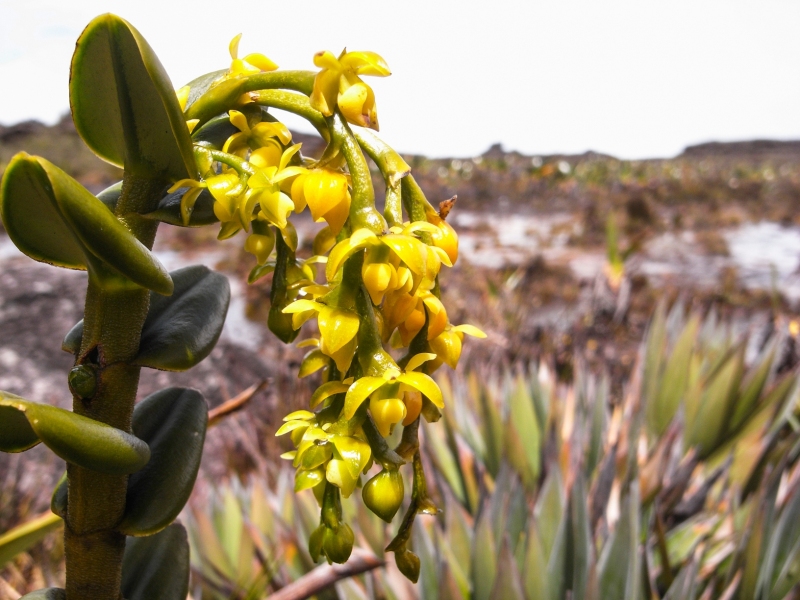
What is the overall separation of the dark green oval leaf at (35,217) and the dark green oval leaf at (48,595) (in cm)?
23

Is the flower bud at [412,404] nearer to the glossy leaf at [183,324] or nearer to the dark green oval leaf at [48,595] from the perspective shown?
the glossy leaf at [183,324]

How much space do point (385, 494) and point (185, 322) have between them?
0.67ft

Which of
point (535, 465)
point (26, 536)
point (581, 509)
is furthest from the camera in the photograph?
point (535, 465)

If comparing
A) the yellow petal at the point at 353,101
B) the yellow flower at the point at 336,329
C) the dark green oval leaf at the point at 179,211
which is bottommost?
the yellow flower at the point at 336,329

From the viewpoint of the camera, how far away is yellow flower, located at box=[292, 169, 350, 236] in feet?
1.08

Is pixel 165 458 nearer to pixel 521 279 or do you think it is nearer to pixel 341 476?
pixel 341 476

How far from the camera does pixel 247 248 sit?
402 millimetres

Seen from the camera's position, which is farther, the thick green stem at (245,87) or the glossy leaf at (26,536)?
the glossy leaf at (26,536)

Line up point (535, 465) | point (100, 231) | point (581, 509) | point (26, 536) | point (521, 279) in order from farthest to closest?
point (521, 279) < point (535, 465) < point (581, 509) < point (26, 536) < point (100, 231)

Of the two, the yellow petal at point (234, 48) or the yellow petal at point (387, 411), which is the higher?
the yellow petal at point (234, 48)

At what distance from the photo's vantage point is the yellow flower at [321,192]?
330 millimetres

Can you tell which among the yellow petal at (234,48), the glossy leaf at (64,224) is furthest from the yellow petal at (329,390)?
the yellow petal at (234,48)

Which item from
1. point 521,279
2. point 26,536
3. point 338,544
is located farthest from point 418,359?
point 521,279

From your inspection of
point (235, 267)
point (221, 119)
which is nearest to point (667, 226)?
point (235, 267)
